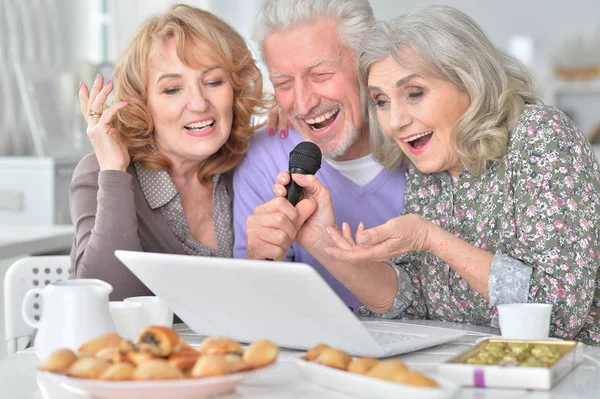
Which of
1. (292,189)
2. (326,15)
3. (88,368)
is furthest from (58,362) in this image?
(326,15)

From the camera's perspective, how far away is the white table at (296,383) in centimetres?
103

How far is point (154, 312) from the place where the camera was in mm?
1330

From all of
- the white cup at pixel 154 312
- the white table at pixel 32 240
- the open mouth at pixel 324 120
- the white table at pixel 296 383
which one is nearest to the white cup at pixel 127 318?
the white cup at pixel 154 312

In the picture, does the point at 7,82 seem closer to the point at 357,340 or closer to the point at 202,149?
the point at 202,149

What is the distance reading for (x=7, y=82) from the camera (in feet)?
12.3

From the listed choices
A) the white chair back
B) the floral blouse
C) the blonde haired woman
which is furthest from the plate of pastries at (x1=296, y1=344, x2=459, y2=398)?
the white chair back

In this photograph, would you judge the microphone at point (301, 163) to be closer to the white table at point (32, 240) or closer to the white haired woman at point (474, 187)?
the white haired woman at point (474, 187)

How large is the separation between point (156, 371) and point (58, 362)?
115 millimetres

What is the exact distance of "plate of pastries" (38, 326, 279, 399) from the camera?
91cm

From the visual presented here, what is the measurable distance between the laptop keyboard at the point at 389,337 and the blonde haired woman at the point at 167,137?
658 mm

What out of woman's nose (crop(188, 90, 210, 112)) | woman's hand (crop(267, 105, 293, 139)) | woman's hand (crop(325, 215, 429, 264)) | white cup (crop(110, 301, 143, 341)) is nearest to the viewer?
white cup (crop(110, 301, 143, 341))

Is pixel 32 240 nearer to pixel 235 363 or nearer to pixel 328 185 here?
pixel 328 185

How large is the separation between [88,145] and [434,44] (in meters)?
2.45

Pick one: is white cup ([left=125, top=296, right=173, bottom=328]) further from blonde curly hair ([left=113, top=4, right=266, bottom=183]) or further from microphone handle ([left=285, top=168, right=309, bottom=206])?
blonde curly hair ([left=113, top=4, right=266, bottom=183])
